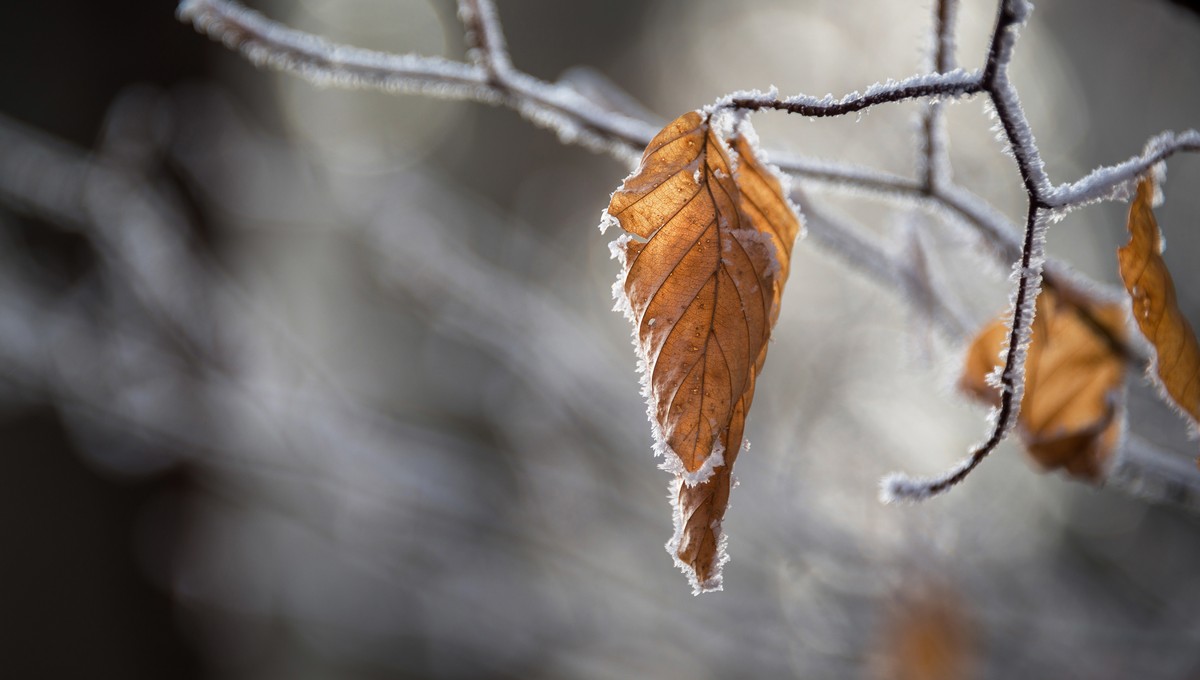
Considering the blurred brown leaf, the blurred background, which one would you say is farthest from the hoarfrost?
the blurred brown leaf

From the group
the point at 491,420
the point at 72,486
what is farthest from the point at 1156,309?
the point at 72,486

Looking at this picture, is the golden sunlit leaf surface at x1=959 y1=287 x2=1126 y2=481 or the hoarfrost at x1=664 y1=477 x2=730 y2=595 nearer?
the hoarfrost at x1=664 y1=477 x2=730 y2=595

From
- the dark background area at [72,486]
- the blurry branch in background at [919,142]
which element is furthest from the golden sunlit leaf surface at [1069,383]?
the dark background area at [72,486]

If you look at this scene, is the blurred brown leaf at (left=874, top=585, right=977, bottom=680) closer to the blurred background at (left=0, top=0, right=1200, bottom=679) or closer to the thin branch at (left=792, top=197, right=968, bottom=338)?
the blurred background at (left=0, top=0, right=1200, bottom=679)

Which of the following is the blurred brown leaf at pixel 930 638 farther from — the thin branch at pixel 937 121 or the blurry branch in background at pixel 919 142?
the thin branch at pixel 937 121

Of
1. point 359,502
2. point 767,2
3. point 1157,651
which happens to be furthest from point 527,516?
point 767,2

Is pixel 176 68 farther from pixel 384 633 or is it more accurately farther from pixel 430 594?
pixel 384 633

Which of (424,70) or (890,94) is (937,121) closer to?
(890,94)
